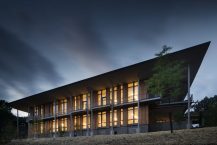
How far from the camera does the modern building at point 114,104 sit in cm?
4116

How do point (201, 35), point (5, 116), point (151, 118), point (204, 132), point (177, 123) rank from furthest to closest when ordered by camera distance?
point (201, 35)
point (5, 116)
point (151, 118)
point (177, 123)
point (204, 132)

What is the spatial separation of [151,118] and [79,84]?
1204 cm

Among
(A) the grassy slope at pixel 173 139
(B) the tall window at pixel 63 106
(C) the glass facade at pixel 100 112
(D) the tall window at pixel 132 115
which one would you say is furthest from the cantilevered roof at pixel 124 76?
(A) the grassy slope at pixel 173 139

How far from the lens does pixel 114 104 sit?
48.6 metres

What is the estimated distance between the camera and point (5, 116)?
222 feet

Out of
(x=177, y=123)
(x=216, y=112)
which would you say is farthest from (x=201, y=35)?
(x=177, y=123)

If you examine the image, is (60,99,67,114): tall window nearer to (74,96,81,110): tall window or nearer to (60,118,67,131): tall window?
(60,118,67,131): tall window

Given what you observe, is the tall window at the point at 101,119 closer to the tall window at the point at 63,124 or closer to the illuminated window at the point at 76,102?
the illuminated window at the point at 76,102

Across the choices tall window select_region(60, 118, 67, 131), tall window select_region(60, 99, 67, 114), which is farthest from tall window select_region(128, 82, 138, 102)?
tall window select_region(60, 99, 67, 114)

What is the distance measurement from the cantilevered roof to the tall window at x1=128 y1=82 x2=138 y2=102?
1003 mm

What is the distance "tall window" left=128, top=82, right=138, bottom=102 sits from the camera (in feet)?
153

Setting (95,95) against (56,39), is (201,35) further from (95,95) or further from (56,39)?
(56,39)

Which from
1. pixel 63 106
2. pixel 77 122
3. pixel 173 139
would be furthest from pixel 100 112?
pixel 173 139

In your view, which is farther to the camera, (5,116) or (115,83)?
(5,116)
